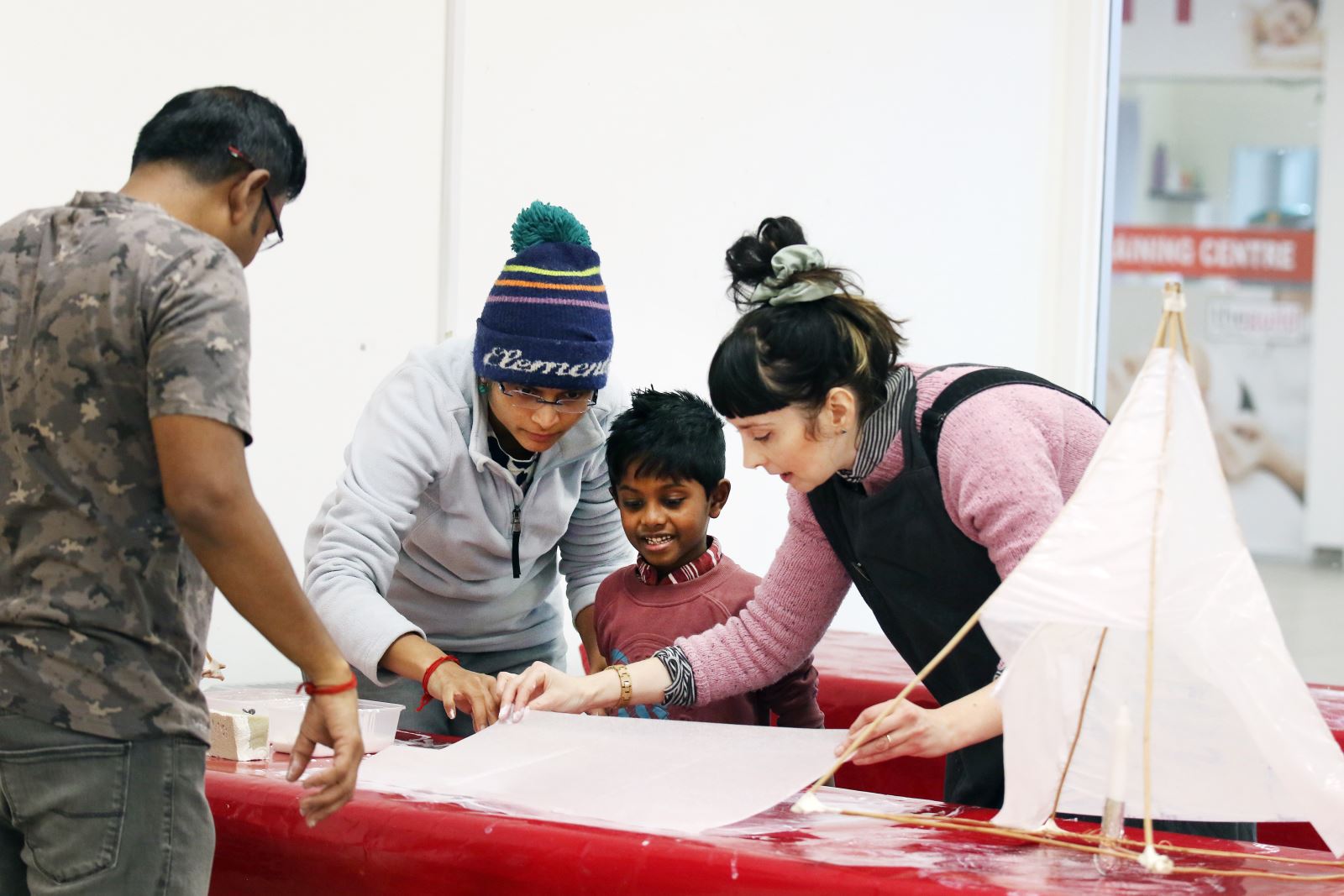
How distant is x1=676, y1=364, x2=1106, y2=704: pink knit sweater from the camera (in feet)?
4.37

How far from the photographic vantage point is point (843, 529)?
1.60 metres

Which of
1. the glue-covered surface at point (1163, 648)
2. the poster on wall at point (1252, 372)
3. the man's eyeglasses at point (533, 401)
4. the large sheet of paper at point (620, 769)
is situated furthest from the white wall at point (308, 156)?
the poster on wall at point (1252, 372)

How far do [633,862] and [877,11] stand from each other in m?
3.33

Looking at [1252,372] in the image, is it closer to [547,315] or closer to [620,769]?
[547,315]

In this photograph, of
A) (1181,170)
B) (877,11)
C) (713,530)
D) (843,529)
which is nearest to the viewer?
(843,529)

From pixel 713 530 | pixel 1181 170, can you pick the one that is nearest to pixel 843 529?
pixel 713 530

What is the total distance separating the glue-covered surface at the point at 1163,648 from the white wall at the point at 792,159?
2047 millimetres

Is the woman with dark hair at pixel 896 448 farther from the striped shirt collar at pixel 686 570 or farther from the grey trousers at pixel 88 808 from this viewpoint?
the grey trousers at pixel 88 808

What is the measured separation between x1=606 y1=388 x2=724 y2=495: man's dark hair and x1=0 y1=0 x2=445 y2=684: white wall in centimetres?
96

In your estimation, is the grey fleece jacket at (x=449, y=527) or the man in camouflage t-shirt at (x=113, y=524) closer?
the man in camouflage t-shirt at (x=113, y=524)

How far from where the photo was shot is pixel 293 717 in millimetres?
1624

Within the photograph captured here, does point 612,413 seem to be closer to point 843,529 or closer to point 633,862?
point 843,529

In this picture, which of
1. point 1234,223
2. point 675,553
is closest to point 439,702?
point 675,553

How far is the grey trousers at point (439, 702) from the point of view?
1.96m
